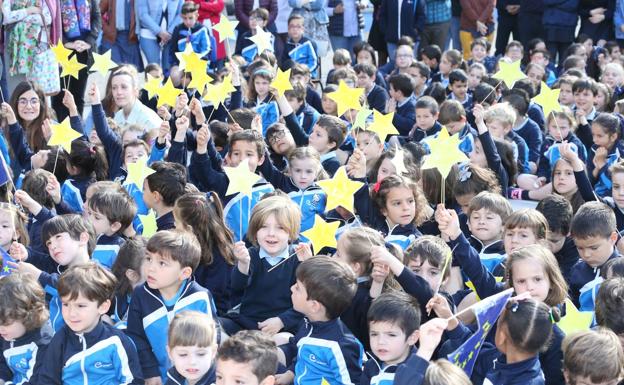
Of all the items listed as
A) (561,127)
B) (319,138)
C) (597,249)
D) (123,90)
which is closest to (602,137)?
(561,127)

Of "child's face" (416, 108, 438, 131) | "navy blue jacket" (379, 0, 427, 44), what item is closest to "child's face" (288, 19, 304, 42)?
"navy blue jacket" (379, 0, 427, 44)

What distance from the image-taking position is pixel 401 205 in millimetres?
5891

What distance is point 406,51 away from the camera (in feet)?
38.3

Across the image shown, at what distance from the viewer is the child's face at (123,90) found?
8469 mm

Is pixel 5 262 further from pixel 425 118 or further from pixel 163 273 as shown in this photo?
pixel 425 118

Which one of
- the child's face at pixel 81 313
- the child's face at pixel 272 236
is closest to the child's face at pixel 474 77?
the child's face at pixel 272 236

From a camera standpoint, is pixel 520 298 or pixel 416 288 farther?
pixel 416 288

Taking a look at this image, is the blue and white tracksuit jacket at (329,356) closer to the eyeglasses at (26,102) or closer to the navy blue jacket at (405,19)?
the eyeglasses at (26,102)

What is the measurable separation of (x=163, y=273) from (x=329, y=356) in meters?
0.90

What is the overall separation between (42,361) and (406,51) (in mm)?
7872

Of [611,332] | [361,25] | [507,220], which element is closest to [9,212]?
[507,220]

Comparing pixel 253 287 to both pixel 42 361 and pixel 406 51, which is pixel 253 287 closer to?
pixel 42 361

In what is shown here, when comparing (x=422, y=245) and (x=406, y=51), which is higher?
(x=422, y=245)

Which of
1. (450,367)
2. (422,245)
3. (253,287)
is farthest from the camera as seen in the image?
(253,287)
